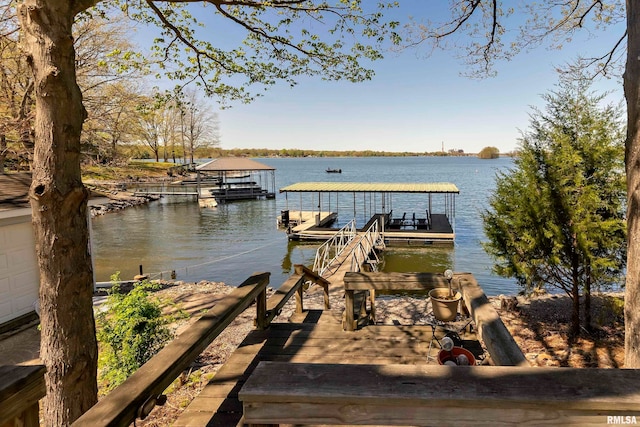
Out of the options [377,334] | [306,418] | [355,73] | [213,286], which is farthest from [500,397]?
→ [213,286]

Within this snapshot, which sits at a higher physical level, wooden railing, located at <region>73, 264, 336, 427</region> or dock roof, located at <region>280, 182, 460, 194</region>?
dock roof, located at <region>280, 182, 460, 194</region>

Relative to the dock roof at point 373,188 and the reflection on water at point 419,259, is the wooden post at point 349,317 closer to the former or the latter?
the reflection on water at point 419,259

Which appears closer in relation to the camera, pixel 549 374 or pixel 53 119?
pixel 549 374

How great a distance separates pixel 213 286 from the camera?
42.7 ft

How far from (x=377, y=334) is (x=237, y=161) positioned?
39.7m

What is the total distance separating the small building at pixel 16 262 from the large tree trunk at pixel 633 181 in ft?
32.6

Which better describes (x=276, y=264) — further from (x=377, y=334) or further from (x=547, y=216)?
(x=377, y=334)

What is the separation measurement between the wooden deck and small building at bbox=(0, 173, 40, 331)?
6846 millimetres

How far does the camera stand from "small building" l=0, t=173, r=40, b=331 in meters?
7.92

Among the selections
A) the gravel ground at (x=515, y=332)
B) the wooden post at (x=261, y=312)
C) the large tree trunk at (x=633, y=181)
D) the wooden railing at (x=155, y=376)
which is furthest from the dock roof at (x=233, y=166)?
the large tree trunk at (x=633, y=181)

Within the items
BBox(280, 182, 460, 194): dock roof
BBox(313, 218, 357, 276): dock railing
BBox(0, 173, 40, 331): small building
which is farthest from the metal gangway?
BBox(0, 173, 40, 331): small building

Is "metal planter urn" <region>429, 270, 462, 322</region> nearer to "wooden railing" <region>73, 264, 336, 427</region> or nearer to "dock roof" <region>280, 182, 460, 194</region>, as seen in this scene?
"wooden railing" <region>73, 264, 336, 427</region>

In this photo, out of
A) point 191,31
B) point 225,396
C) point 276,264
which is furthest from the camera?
point 276,264

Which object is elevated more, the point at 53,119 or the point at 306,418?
the point at 53,119
